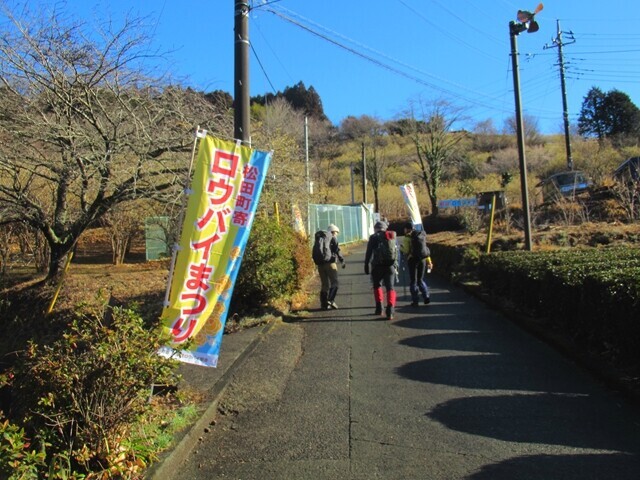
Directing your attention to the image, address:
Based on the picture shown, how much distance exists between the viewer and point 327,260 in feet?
33.7

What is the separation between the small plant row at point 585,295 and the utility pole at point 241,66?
5.11m

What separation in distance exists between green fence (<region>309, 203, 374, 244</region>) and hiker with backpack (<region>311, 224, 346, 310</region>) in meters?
8.59

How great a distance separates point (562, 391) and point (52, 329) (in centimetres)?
1119

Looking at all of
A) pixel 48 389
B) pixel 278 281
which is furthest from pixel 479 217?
pixel 48 389

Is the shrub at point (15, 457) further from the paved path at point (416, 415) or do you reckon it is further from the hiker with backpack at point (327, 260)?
the hiker with backpack at point (327, 260)

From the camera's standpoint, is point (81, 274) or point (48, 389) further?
point (81, 274)

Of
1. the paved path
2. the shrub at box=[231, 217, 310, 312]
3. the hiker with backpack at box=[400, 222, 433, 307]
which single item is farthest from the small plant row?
the shrub at box=[231, 217, 310, 312]

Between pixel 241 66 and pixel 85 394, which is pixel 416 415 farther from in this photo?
pixel 241 66

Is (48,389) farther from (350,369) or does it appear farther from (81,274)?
(81,274)

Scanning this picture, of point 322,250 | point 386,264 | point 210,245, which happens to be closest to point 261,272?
point 322,250

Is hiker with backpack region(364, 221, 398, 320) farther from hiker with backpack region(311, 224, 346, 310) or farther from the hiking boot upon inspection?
hiker with backpack region(311, 224, 346, 310)

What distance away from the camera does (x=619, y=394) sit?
17.3ft

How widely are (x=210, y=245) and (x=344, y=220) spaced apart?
2636cm

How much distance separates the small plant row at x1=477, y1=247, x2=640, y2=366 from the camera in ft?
17.7
